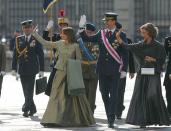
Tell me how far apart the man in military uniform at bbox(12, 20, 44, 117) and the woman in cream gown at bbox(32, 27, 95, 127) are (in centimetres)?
187

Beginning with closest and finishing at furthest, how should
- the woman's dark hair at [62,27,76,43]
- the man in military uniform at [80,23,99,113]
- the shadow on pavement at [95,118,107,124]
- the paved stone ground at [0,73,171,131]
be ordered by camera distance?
the paved stone ground at [0,73,171,131], the woman's dark hair at [62,27,76,43], the shadow on pavement at [95,118,107,124], the man in military uniform at [80,23,99,113]

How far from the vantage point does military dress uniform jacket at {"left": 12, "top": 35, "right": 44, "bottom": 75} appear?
15.1m

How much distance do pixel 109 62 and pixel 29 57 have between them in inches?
101

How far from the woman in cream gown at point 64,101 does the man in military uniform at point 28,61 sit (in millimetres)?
1868

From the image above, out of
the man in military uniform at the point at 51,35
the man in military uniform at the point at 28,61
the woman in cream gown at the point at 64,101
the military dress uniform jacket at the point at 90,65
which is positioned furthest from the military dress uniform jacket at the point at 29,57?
the woman in cream gown at the point at 64,101

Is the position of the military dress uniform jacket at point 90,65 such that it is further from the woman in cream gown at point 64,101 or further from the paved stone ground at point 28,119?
the woman in cream gown at point 64,101

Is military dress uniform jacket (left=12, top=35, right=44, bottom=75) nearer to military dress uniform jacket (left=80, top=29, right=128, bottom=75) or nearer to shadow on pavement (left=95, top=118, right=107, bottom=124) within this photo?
shadow on pavement (left=95, top=118, right=107, bottom=124)

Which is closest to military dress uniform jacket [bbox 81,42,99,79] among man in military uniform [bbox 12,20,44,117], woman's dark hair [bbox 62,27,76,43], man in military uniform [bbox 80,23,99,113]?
man in military uniform [bbox 80,23,99,113]

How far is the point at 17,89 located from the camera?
2258 centimetres

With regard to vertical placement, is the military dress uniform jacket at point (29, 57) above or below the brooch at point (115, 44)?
below

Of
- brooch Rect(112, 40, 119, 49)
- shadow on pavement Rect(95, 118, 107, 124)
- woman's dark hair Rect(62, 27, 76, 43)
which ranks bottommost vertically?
shadow on pavement Rect(95, 118, 107, 124)

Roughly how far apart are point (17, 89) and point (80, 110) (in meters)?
9.60

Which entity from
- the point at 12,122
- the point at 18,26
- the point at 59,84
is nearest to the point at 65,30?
the point at 59,84

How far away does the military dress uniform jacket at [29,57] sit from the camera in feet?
49.7
